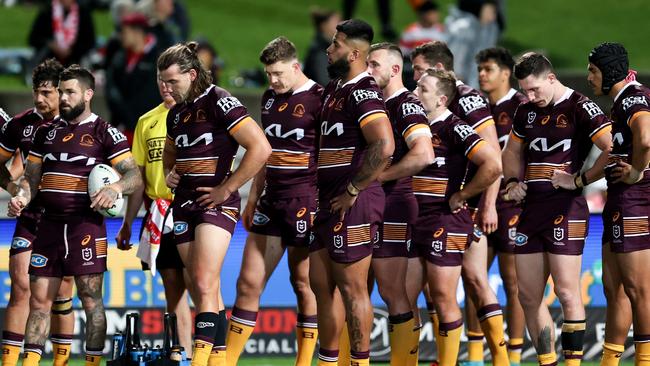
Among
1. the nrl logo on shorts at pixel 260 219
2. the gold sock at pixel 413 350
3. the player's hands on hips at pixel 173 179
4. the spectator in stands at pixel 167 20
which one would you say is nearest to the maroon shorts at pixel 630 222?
the gold sock at pixel 413 350

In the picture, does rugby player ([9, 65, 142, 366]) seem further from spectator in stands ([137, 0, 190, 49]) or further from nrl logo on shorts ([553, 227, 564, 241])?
spectator in stands ([137, 0, 190, 49])

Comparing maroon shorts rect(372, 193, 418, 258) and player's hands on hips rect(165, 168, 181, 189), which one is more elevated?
player's hands on hips rect(165, 168, 181, 189)

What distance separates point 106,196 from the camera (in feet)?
33.1

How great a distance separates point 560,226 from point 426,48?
2.08m

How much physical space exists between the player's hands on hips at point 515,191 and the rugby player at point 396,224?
2.82 ft

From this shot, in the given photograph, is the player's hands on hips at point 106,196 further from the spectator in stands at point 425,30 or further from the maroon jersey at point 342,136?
the spectator in stands at point 425,30

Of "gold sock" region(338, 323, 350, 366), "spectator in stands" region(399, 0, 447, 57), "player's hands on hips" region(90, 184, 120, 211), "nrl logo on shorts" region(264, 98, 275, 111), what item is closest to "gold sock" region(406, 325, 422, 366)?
"gold sock" region(338, 323, 350, 366)

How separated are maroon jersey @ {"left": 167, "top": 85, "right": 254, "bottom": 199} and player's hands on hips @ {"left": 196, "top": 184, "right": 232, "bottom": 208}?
0.27ft

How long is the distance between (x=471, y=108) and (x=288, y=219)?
5.74 ft

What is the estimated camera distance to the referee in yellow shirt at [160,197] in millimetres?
10891

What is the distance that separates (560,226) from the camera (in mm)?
10195

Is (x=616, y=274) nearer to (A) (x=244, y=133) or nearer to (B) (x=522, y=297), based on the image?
(B) (x=522, y=297)

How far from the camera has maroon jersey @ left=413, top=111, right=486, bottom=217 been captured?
10.4m

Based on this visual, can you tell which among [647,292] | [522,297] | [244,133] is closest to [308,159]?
[244,133]
